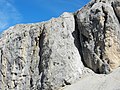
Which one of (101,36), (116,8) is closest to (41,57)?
(101,36)

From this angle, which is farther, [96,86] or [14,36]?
[14,36]

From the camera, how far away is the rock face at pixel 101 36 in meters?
25.7

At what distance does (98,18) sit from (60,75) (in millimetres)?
5809

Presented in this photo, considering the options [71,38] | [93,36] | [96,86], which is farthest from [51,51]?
[96,86]

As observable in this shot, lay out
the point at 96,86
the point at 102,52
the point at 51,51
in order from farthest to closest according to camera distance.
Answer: the point at 51,51, the point at 102,52, the point at 96,86

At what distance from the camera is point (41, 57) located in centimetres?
2888

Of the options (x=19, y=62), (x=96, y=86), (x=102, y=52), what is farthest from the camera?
(x=19, y=62)

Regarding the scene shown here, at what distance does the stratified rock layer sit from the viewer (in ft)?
87.9

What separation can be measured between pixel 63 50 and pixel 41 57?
7.76 feet

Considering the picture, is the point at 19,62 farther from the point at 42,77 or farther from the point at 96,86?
the point at 96,86

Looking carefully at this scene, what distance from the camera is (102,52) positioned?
26.0 metres

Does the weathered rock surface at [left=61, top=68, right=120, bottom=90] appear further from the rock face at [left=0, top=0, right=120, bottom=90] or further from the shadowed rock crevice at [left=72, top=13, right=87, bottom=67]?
the shadowed rock crevice at [left=72, top=13, right=87, bottom=67]

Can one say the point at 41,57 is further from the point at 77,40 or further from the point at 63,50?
the point at 77,40

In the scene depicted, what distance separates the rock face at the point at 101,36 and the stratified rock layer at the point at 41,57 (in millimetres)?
1432
